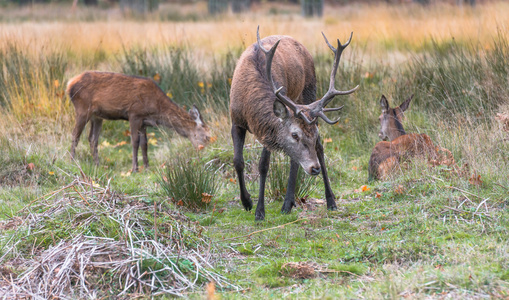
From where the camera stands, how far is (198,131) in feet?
36.1

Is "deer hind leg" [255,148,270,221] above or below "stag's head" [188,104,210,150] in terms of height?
above

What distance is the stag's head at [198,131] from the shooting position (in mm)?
10848

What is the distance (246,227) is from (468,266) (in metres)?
2.51

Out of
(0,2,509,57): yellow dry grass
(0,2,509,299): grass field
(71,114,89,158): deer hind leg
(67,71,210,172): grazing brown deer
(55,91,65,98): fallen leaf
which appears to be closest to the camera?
(0,2,509,299): grass field

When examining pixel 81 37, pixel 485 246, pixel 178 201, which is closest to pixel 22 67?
pixel 81 37

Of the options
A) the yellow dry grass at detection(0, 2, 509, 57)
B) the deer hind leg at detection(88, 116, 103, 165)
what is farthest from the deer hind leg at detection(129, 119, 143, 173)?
the yellow dry grass at detection(0, 2, 509, 57)

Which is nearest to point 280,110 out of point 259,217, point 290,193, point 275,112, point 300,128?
point 275,112

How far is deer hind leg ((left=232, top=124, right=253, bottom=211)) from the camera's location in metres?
6.91

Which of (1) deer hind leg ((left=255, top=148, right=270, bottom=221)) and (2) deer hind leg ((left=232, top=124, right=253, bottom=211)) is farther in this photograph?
(2) deer hind leg ((left=232, top=124, right=253, bottom=211))

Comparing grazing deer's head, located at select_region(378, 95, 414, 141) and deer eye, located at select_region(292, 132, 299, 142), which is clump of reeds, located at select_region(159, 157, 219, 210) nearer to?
deer eye, located at select_region(292, 132, 299, 142)

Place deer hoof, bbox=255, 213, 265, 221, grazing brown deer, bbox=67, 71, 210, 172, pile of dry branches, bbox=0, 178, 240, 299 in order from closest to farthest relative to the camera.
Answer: pile of dry branches, bbox=0, 178, 240, 299 < deer hoof, bbox=255, 213, 265, 221 < grazing brown deer, bbox=67, 71, 210, 172

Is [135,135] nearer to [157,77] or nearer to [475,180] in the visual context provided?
[157,77]

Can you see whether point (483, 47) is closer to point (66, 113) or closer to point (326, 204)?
point (326, 204)

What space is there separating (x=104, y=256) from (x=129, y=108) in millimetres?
6355
